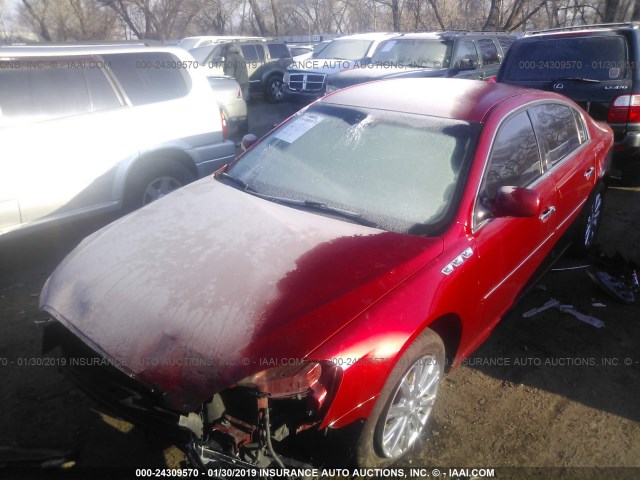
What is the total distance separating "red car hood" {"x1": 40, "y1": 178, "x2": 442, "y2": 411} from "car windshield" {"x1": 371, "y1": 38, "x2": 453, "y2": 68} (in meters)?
7.22

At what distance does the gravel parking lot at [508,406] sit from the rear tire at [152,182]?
50.6 inches

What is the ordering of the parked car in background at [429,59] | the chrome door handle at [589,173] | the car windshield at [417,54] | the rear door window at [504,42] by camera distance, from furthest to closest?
the rear door window at [504,42]
the car windshield at [417,54]
the parked car in background at [429,59]
the chrome door handle at [589,173]

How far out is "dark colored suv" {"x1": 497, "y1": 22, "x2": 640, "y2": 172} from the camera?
5543 mm

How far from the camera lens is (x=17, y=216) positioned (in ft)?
13.3

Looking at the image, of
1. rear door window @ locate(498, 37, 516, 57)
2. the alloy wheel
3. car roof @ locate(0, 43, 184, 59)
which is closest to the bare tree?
rear door window @ locate(498, 37, 516, 57)

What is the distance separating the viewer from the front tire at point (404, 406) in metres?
2.10

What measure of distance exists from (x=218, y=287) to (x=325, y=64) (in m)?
10.1

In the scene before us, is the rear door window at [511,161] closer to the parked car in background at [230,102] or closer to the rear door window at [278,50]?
the parked car in background at [230,102]

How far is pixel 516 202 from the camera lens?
2508 millimetres

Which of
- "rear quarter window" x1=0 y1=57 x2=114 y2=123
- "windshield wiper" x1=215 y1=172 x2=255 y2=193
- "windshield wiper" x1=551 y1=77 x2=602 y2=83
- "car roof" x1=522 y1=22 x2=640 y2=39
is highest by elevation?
"car roof" x1=522 y1=22 x2=640 y2=39

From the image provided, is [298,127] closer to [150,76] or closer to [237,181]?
[237,181]

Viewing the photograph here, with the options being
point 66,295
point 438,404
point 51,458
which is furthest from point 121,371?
point 438,404

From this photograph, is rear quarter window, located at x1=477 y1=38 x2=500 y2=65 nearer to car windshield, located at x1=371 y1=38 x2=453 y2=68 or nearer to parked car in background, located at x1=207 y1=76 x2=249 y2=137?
car windshield, located at x1=371 y1=38 x2=453 y2=68

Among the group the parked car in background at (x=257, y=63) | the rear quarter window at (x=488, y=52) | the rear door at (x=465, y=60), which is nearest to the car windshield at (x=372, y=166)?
the rear door at (x=465, y=60)
